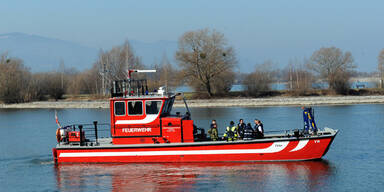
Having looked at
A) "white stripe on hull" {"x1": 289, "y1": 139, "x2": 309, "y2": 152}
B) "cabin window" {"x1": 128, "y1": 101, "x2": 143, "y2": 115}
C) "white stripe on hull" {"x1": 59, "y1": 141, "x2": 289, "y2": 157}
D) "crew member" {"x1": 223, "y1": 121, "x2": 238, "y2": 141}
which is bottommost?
"white stripe on hull" {"x1": 59, "y1": 141, "x2": 289, "y2": 157}

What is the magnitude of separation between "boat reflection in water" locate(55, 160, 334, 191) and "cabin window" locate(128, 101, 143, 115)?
2.09 meters

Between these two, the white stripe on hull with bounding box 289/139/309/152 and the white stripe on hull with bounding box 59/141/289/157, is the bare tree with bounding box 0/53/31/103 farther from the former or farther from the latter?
the white stripe on hull with bounding box 289/139/309/152

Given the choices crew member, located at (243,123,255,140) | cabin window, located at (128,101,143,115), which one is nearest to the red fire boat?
cabin window, located at (128,101,143,115)

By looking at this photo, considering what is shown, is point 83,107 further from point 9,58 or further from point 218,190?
point 218,190

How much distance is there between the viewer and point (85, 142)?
64.2 ft

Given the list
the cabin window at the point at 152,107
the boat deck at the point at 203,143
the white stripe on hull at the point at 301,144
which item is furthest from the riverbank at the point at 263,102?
the cabin window at the point at 152,107

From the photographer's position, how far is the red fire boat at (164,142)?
17.8 metres

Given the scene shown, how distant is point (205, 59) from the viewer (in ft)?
202

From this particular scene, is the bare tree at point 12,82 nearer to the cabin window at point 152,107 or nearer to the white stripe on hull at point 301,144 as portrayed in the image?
the cabin window at point 152,107

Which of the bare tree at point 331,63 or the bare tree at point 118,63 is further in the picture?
the bare tree at point 118,63

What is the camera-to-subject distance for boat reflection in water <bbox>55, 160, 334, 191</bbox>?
1578cm

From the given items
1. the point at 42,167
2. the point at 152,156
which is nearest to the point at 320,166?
the point at 152,156

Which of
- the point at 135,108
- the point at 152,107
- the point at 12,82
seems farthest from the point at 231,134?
the point at 12,82

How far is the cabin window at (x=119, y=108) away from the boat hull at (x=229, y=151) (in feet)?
4.26
